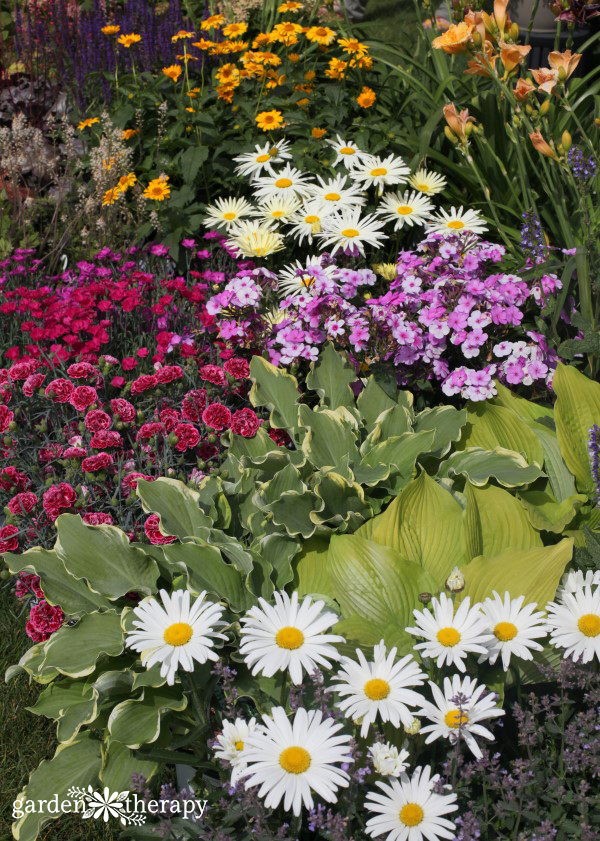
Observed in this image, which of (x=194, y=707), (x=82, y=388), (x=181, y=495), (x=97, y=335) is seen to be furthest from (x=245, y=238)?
(x=194, y=707)

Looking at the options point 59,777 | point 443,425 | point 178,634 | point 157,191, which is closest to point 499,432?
point 443,425

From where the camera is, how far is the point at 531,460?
2719mm

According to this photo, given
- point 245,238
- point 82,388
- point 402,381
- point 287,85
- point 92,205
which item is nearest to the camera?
point 82,388

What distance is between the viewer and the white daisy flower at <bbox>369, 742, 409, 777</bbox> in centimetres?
155

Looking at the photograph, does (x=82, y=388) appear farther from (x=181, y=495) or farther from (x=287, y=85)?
(x=287, y=85)

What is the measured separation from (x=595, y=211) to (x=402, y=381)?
1025mm

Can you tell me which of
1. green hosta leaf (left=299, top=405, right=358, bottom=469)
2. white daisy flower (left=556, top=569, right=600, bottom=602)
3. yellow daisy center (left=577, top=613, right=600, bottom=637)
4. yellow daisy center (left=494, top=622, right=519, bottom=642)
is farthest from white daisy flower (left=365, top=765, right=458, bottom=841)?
green hosta leaf (left=299, top=405, right=358, bottom=469)

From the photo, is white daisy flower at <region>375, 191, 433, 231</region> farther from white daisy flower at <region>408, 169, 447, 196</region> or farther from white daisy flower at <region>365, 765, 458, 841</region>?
white daisy flower at <region>365, 765, 458, 841</region>

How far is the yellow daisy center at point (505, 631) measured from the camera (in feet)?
5.98

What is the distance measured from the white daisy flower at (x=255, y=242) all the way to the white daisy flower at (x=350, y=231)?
0.59 ft

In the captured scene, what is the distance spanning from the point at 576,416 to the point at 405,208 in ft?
3.74

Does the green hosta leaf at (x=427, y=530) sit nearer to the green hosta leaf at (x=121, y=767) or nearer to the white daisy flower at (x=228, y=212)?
the green hosta leaf at (x=121, y=767)

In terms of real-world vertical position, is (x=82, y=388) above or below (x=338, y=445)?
above

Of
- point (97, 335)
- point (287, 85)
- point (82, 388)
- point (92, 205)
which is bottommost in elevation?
point (82, 388)
